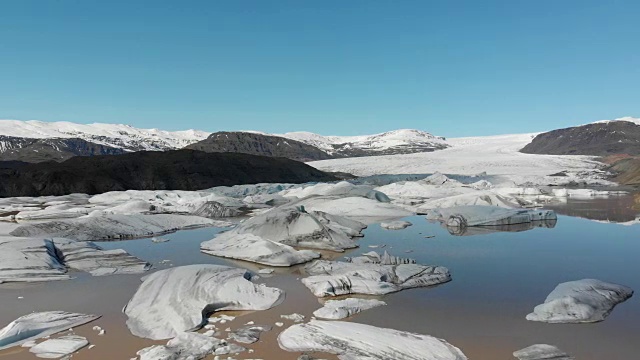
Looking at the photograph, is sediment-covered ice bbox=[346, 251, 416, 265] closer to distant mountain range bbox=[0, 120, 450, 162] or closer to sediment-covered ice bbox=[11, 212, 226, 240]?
sediment-covered ice bbox=[11, 212, 226, 240]

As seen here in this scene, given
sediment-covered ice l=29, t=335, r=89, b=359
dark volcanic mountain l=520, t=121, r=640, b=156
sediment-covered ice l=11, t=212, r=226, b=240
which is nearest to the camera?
sediment-covered ice l=29, t=335, r=89, b=359

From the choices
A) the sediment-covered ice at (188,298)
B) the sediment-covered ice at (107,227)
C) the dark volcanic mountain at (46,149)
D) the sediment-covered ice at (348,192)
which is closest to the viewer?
the sediment-covered ice at (188,298)

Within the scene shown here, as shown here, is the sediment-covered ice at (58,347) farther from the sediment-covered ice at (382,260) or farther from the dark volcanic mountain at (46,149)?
the dark volcanic mountain at (46,149)

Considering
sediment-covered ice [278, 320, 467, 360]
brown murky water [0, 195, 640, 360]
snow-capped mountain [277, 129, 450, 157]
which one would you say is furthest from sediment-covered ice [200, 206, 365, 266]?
snow-capped mountain [277, 129, 450, 157]

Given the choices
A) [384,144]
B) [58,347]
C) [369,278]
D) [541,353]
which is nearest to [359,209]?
[369,278]

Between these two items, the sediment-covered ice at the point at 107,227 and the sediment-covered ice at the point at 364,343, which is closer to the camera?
the sediment-covered ice at the point at 364,343

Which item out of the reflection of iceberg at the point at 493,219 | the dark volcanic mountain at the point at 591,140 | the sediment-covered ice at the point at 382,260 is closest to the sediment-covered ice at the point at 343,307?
the sediment-covered ice at the point at 382,260

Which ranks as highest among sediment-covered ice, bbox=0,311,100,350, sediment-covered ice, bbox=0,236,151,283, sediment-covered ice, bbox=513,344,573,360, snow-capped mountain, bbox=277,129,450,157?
snow-capped mountain, bbox=277,129,450,157
